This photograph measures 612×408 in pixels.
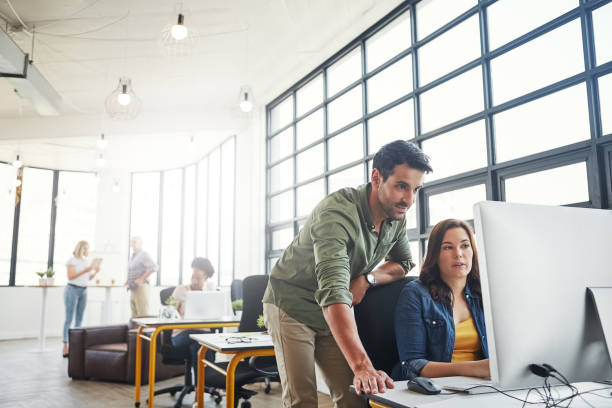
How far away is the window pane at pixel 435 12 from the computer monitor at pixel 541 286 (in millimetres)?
3094

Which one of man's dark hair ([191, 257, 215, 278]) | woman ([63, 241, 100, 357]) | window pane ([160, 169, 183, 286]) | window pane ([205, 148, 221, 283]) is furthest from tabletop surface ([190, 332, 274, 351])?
window pane ([160, 169, 183, 286])

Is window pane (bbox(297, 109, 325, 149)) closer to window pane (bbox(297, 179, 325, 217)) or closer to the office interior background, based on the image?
the office interior background

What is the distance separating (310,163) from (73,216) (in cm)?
612

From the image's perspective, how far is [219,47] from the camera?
5.39 m

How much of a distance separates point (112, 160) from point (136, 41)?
4545 mm

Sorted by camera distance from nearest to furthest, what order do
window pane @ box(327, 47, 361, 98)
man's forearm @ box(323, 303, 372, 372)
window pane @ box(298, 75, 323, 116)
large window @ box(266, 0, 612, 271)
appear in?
man's forearm @ box(323, 303, 372, 372), large window @ box(266, 0, 612, 271), window pane @ box(327, 47, 361, 98), window pane @ box(298, 75, 323, 116)

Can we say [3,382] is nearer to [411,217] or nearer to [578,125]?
[411,217]

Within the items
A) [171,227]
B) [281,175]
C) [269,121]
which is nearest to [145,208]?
[171,227]

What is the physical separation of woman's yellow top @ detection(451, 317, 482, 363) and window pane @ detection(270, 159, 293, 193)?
4638mm

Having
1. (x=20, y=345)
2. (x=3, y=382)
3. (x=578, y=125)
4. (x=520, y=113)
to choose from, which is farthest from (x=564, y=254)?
(x=20, y=345)

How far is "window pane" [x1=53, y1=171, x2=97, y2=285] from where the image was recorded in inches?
381

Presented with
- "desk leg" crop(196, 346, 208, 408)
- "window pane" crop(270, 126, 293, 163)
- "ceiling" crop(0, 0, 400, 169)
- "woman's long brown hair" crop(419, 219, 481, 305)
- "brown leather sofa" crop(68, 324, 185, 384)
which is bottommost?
"brown leather sofa" crop(68, 324, 185, 384)

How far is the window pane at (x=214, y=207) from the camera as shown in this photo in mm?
7840

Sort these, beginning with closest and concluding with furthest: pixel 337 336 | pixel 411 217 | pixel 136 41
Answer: pixel 337 336
pixel 411 217
pixel 136 41
